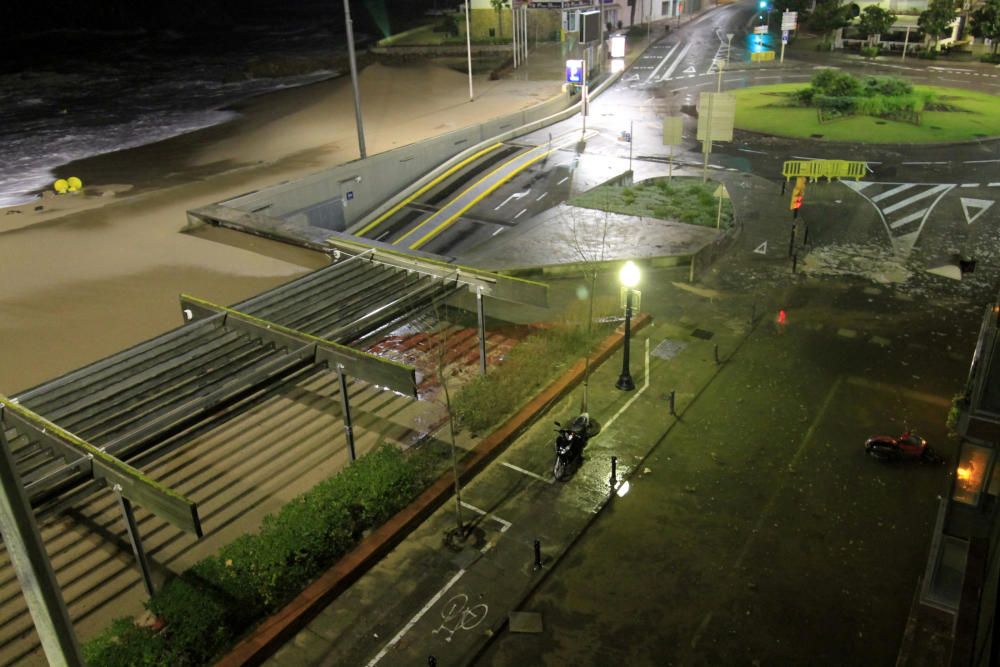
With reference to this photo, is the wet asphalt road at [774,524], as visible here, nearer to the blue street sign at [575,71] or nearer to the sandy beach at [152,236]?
the sandy beach at [152,236]

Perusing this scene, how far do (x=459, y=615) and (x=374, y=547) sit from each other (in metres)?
2.21

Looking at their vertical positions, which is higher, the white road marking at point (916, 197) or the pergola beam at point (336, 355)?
the pergola beam at point (336, 355)

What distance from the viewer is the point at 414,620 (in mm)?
13477

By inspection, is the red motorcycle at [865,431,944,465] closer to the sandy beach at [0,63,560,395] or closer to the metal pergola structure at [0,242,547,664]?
the metal pergola structure at [0,242,547,664]

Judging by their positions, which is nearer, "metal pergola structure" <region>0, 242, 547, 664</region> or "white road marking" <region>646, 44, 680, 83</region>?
"metal pergola structure" <region>0, 242, 547, 664</region>

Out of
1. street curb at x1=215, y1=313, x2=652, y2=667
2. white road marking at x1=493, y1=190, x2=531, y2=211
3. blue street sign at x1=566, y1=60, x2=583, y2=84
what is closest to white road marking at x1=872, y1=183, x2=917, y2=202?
white road marking at x1=493, y1=190, x2=531, y2=211

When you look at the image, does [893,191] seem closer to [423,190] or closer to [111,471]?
[423,190]

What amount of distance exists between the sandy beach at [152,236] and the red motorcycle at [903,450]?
54.8 ft

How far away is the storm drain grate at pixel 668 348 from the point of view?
22.2 meters

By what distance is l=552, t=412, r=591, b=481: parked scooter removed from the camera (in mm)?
16984

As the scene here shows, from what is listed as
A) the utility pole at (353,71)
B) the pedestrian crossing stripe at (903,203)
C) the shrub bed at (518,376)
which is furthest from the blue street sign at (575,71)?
the shrub bed at (518,376)

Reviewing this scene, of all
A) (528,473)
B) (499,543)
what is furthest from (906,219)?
(499,543)

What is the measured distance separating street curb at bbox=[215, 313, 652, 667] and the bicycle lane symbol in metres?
1.91


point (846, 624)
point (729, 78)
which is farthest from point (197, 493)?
point (729, 78)
